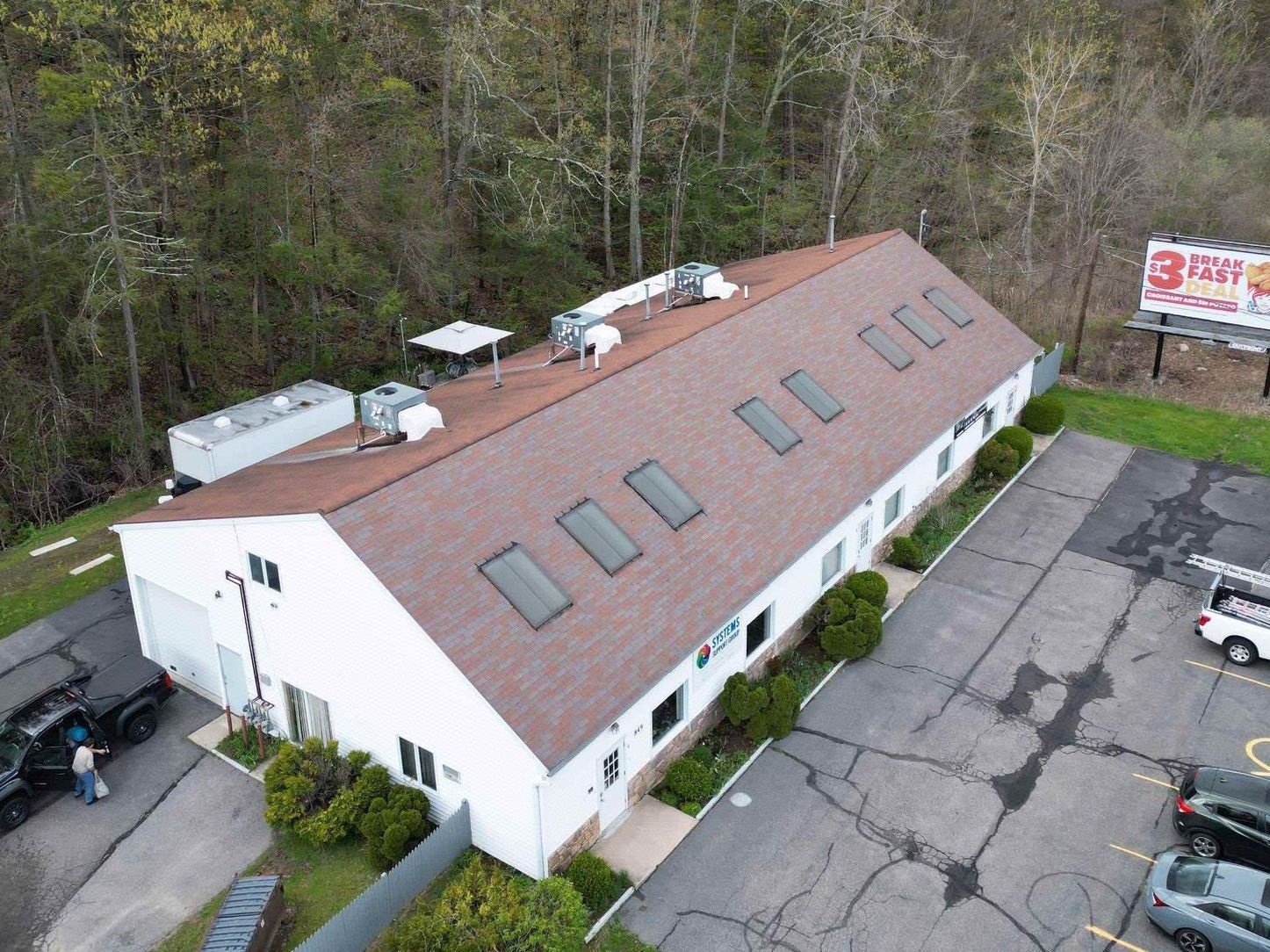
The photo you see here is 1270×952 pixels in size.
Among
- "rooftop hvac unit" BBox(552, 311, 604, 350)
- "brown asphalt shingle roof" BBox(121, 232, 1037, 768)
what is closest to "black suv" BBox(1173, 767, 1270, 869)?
"brown asphalt shingle roof" BBox(121, 232, 1037, 768)

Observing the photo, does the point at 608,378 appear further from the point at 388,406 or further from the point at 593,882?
the point at 593,882

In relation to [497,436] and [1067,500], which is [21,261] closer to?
[497,436]

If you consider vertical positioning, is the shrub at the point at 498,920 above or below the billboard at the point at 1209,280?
below

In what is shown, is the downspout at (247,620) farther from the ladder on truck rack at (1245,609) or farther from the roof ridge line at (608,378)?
the ladder on truck rack at (1245,609)

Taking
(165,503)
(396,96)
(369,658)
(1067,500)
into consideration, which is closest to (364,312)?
(396,96)

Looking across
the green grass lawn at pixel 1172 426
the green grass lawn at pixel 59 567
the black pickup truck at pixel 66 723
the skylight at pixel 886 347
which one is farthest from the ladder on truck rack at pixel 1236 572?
the green grass lawn at pixel 59 567

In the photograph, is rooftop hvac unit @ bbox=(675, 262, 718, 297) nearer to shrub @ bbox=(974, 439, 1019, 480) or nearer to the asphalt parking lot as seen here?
shrub @ bbox=(974, 439, 1019, 480)

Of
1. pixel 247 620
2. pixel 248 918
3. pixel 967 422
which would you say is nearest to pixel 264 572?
pixel 247 620
